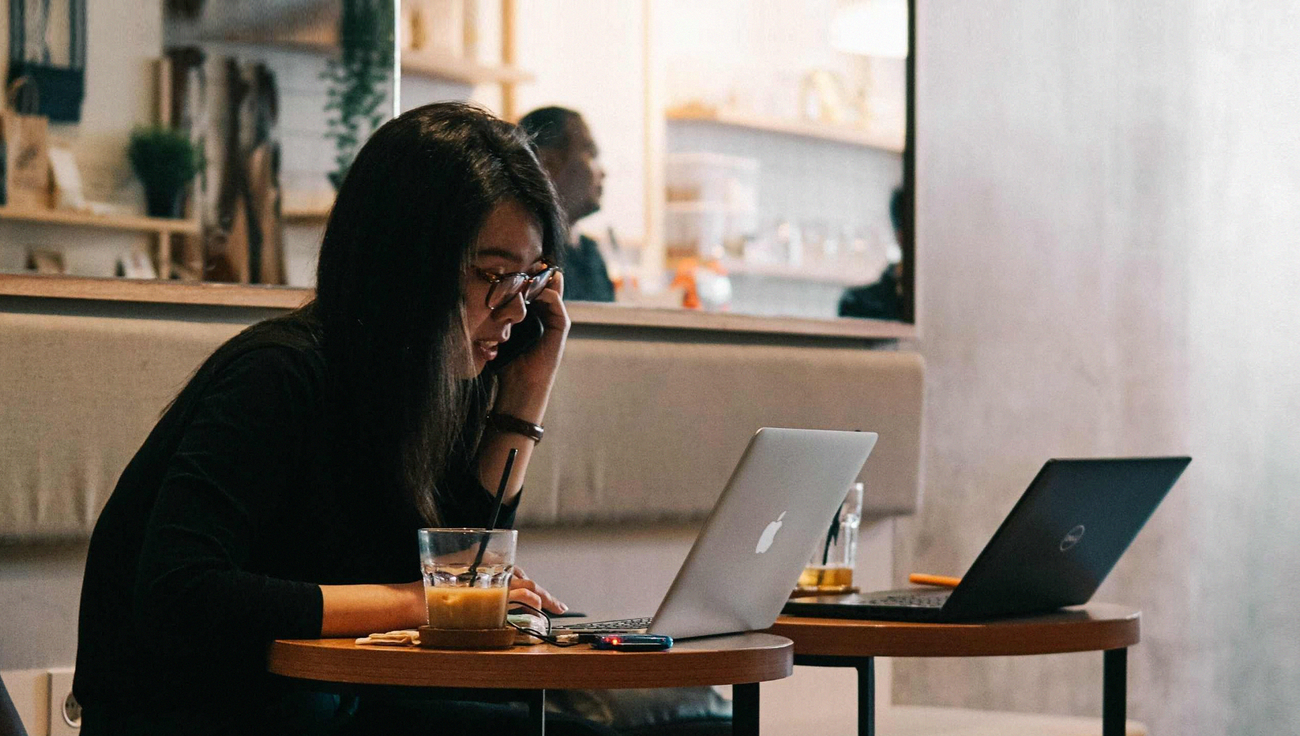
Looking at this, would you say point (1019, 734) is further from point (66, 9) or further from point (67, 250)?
point (66, 9)

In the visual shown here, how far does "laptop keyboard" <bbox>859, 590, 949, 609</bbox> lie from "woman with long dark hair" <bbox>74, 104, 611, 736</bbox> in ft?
1.65

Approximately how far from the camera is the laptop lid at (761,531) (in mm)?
1493

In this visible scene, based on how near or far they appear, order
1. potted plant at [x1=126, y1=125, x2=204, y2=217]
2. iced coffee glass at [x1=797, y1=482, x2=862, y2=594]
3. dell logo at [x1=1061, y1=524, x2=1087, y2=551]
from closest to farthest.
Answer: dell logo at [x1=1061, y1=524, x2=1087, y2=551] < iced coffee glass at [x1=797, y1=482, x2=862, y2=594] < potted plant at [x1=126, y1=125, x2=204, y2=217]

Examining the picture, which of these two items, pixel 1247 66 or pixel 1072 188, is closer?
pixel 1072 188

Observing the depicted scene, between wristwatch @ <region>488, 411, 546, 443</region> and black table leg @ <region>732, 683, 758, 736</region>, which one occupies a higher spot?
wristwatch @ <region>488, 411, 546, 443</region>

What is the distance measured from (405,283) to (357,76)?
42.6 inches

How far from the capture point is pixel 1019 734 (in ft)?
8.44

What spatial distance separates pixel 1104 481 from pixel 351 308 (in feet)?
3.03

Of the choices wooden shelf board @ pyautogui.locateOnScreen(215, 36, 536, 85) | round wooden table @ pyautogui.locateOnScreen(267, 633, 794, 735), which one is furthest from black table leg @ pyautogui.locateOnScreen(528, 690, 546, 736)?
wooden shelf board @ pyautogui.locateOnScreen(215, 36, 536, 85)

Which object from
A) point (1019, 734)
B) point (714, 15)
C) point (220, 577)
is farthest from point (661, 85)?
point (220, 577)

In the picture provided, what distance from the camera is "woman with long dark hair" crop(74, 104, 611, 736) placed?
1414 millimetres

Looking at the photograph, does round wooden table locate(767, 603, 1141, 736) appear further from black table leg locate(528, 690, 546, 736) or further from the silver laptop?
black table leg locate(528, 690, 546, 736)

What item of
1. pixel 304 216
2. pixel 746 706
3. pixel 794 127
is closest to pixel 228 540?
pixel 746 706

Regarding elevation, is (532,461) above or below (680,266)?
below
